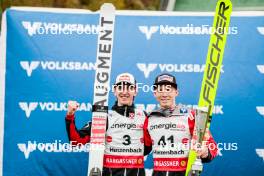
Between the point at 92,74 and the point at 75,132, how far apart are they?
104 cm

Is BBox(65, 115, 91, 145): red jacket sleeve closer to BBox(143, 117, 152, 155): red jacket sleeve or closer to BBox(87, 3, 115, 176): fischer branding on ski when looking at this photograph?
BBox(87, 3, 115, 176): fischer branding on ski

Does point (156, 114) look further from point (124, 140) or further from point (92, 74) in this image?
point (92, 74)

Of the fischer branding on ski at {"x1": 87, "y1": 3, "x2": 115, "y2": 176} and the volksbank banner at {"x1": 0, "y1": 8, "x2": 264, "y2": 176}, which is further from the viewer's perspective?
the volksbank banner at {"x1": 0, "y1": 8, "x2": 264, "y2": 176}

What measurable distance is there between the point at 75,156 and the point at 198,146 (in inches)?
62.9

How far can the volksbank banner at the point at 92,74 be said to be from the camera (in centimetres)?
627

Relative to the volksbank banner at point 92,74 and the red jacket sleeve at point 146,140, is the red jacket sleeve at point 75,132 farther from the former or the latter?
the volksbank banner at point 92,74

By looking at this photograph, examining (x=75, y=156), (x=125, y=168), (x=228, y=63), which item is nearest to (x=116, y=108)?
(x=125, y=168)

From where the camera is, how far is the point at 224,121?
6.40 m

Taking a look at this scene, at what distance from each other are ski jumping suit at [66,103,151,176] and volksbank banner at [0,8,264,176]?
840mm

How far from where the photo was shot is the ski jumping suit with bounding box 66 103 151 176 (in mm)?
5477

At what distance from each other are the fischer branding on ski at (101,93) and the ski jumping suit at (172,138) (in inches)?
16.8

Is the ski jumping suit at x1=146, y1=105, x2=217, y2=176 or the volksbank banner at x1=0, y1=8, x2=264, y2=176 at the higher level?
the volksbank banner at x1=0, y1=8, x2=264, y2=176

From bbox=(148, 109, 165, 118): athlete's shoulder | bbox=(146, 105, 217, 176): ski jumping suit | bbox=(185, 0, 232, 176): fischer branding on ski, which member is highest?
bbox=(185, 0, 232, 176): fischer branding on ski

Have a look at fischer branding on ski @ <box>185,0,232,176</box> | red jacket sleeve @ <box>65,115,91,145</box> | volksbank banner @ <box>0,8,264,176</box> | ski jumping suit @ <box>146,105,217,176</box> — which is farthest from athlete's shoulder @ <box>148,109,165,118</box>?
volksbank banner @ <box>0,8,264,176</box>
